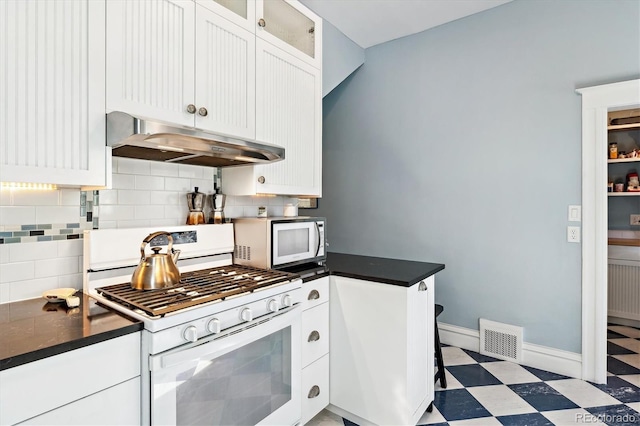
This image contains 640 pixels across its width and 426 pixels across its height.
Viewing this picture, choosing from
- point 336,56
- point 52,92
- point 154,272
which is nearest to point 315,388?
point 154,272

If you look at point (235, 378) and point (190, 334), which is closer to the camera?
point (190, 334)

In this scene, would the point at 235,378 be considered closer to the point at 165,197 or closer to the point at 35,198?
the point at 165,197

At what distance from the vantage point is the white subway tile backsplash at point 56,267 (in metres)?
1.42

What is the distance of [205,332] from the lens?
1261mm

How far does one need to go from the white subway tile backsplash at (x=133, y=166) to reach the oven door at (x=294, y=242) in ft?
2.32

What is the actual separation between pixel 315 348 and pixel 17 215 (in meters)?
1.48

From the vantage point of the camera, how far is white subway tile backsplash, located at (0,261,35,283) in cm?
133

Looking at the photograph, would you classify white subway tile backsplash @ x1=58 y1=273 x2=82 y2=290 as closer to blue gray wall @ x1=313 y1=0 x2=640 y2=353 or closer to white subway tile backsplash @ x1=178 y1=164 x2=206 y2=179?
white subway tile backsplash @ x1=178 y1=164 x2=206 y2=179

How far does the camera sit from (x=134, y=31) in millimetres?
1400

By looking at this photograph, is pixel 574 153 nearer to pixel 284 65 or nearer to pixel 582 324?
pixel 582 324

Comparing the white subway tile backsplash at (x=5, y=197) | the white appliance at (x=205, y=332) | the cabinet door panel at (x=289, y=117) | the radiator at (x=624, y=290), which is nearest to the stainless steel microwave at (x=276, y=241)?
the white appliance at (x=205, y=332)

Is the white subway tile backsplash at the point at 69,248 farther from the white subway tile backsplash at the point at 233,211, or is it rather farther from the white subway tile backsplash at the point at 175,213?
the white subway tile backsplash at the point at 233,211

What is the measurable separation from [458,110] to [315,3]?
4.80 ft

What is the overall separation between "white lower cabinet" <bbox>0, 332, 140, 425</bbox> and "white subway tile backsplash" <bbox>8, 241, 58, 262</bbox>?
26.1 inches
